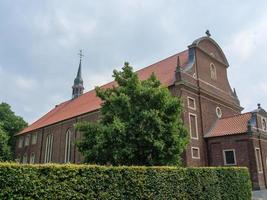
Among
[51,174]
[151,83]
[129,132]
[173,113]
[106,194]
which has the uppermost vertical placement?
[151,83]

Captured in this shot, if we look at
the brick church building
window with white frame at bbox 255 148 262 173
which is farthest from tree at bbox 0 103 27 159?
window with white frame at bbox 255 148 262 173

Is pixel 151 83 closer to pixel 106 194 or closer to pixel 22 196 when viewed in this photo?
pixel 106 194

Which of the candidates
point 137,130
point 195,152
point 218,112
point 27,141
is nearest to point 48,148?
point 27,141

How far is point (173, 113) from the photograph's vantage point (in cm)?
1516

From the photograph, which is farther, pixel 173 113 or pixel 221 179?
pixel 173 113

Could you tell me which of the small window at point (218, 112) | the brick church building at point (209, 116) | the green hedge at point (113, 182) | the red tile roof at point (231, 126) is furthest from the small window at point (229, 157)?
the green hedge at point (113, 182)

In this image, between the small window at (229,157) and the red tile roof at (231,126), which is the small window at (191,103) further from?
the small window at (229,157)

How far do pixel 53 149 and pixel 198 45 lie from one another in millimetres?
22462

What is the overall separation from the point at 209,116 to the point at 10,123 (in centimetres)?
3503

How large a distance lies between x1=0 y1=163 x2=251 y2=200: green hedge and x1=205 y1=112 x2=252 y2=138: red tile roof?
29.1 ft

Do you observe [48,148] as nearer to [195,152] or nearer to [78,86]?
[78,86]

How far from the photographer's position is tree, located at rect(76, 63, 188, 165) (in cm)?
1410

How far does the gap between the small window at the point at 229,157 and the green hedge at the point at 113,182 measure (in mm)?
8150

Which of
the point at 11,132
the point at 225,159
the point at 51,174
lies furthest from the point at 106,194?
the point at 11,132
